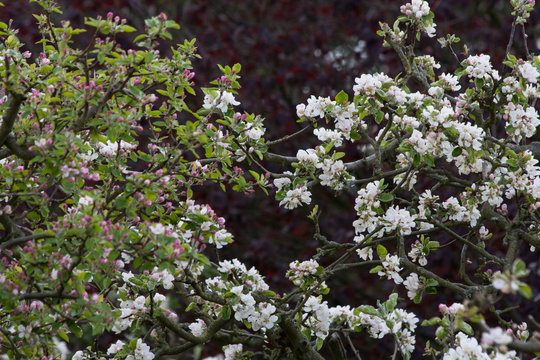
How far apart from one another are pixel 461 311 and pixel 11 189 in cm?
165

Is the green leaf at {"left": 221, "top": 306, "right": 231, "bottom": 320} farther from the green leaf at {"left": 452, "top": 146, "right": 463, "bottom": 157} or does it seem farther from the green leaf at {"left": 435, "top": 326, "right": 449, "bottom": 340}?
the green leaf at {"left": 452, "top": 146, "right": 463, "bottom": 157}

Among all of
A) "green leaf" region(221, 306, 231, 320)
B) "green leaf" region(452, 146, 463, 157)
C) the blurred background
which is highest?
the blurred background

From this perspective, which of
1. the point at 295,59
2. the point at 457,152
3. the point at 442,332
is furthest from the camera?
the point at 295,59

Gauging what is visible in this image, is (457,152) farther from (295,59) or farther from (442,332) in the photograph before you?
(295,59)

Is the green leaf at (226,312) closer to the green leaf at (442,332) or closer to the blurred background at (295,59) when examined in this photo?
the green leaf at (442,332)

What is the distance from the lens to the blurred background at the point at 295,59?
5863mm

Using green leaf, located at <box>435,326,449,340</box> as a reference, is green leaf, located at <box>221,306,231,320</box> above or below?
above

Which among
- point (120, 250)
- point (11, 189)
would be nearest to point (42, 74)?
point (11, 189)

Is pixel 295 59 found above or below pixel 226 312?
above

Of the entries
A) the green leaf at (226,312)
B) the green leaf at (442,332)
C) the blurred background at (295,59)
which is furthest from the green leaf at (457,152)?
the blurred background at (295,59)

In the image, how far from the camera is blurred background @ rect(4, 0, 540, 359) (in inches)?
231

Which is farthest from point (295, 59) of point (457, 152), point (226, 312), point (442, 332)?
point (442, 332)

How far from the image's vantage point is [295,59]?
20.6 ft

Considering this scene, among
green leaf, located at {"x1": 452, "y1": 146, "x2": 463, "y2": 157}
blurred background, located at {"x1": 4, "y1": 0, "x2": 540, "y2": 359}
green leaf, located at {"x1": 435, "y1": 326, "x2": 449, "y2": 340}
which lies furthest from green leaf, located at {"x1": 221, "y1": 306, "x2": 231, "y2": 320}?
blurred background, located at {"x1": 4, "y1": 0, "x2": 540, "y2": 359}
